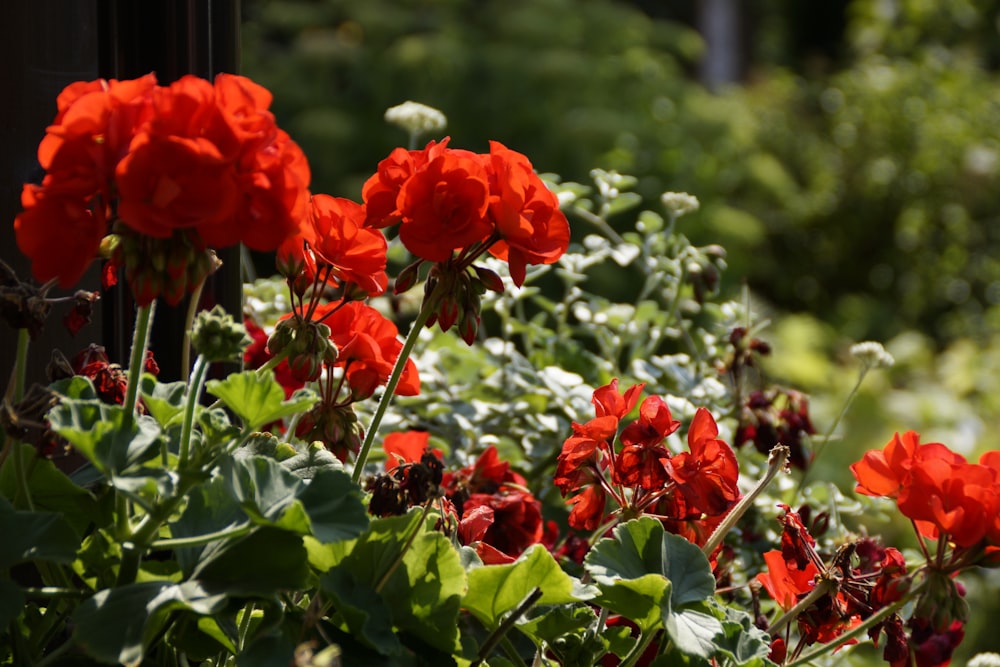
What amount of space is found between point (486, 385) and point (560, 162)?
5.03m

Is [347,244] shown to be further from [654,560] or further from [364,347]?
[654,560]

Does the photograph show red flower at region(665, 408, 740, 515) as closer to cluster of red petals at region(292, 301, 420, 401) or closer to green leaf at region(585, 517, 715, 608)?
green leaf at region(585, 517, 715, 608)

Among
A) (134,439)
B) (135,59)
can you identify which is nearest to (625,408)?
(134,439)

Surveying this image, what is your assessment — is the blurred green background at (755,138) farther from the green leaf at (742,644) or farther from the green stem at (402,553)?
the green stem at (402,553)

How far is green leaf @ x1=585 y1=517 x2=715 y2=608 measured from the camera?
85 cm

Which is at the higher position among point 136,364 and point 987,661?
point 136,364

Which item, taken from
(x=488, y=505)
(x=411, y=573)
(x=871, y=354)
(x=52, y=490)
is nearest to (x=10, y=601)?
(x=52, y=490)

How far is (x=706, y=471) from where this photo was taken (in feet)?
3.04

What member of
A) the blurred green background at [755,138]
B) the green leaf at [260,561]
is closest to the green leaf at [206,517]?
the green leaf at [260,561]

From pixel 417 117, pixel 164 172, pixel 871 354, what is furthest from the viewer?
pixel 417 117

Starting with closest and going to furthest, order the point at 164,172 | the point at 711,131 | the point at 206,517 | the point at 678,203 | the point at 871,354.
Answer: the point at 164,172
the point at 206,517
the point at 871,354
the point at 678,203
the point at 711,131

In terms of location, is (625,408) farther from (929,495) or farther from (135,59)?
(135,59)

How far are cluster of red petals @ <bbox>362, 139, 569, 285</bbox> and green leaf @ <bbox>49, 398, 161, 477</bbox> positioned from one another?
225 millimetres

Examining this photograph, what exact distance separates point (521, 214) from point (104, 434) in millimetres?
324
